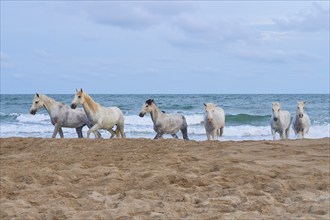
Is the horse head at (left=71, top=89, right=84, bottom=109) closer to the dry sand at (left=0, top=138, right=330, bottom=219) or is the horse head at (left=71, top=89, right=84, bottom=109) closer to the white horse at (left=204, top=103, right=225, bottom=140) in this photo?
the dry sand at (left=0, top=138, right=330, bottom=219)

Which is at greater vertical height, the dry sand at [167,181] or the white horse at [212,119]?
the white horse at [212,119]

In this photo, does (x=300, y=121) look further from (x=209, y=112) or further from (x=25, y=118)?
(x=25, y=118)

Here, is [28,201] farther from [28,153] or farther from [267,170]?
[28,153]

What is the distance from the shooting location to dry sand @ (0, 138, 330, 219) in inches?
252

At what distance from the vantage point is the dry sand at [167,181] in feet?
21.0

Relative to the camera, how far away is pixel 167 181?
8000mm

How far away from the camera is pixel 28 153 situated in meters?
11.8

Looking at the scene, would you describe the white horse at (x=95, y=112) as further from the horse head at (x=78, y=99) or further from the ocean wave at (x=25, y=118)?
the ocean wave at (x=25, y=118)

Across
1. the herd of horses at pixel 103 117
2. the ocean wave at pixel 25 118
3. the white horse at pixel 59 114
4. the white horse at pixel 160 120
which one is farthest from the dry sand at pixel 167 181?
the ocean wave at pixel 25 118

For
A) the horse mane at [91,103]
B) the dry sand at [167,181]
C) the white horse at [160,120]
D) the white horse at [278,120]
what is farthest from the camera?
the white horse at [278,120]

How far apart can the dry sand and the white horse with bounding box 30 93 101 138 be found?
2.52 m

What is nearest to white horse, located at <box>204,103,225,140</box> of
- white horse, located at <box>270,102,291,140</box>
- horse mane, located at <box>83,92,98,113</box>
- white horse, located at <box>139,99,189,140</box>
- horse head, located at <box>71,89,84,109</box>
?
white horse, located at <box>139,99,189,140</box>

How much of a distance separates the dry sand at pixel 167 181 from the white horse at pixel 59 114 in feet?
8.28

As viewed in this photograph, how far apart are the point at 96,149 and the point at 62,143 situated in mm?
1175
